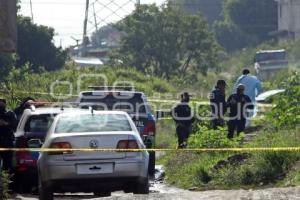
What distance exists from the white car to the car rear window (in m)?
5.50

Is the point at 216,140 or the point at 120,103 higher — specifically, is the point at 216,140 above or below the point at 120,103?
below

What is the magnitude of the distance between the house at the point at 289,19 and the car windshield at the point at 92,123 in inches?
2645

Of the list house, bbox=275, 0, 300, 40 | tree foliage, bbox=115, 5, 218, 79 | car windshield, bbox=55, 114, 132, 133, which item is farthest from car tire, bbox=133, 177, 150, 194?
house, bbox=275, 0, 300, 40

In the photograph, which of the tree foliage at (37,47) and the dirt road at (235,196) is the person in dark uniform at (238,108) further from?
the tree foliage at (37,47)

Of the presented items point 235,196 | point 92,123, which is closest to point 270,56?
point 92,123

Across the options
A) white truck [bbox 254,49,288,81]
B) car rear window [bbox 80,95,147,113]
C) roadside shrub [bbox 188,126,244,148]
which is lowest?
roadside shrub [bbox 188,126,244,148]

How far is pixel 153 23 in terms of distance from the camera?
59844 mm

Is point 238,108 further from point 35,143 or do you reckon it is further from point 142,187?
point 142,187

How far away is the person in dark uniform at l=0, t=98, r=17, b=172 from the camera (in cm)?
1595

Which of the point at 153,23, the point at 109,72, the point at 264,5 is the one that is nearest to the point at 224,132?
the point at 109,72

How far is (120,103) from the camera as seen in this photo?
19.4 meters

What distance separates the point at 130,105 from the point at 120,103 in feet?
0.80

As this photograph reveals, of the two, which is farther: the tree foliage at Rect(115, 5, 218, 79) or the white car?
the tree foliage at Rect(115, 5, 218, 79)

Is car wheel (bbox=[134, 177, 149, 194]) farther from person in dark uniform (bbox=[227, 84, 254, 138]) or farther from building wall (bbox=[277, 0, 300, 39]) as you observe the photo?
building wall (bbox=[277, 0, 300, 39])
